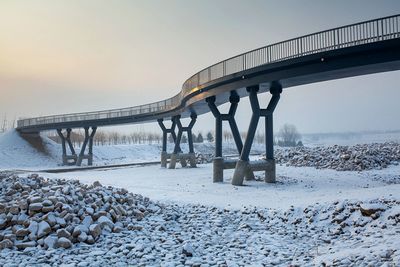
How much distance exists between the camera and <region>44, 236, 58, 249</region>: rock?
26.2 feet

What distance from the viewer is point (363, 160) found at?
989 inches

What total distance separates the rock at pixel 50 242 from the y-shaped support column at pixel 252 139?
1225 cm

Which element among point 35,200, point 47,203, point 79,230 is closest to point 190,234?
point 79,230

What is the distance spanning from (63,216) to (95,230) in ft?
4.08

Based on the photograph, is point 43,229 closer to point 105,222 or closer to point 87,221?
point 87,221

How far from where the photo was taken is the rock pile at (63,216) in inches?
326

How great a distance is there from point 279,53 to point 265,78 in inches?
62.4

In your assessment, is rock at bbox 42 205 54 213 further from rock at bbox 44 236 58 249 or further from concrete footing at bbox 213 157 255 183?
concrete footing at bbox 213 157 255 183

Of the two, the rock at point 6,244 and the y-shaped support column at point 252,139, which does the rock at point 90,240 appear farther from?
the y-shaped support column at point 252,139

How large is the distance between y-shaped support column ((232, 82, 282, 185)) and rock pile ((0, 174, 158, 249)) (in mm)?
8626

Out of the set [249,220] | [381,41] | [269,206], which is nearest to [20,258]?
[249,220]

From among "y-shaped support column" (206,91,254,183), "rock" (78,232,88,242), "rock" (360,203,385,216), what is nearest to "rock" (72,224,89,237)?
"rock" (78,232,88,242)

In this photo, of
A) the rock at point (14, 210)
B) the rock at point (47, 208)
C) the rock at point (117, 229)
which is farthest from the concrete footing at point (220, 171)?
the rock at point (14, 210)

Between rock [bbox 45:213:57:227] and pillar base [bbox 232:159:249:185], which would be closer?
rock [bbox 45:213:57:227]
